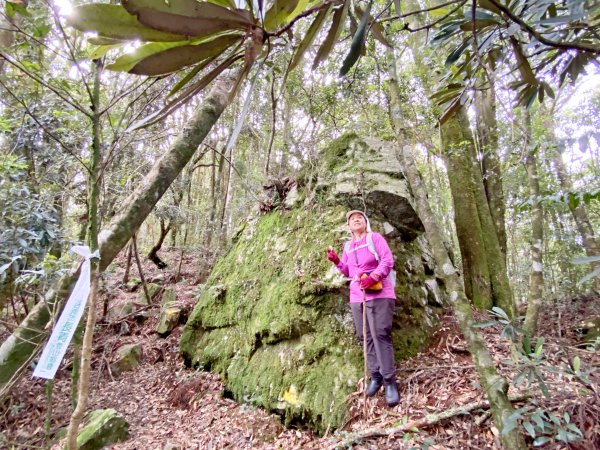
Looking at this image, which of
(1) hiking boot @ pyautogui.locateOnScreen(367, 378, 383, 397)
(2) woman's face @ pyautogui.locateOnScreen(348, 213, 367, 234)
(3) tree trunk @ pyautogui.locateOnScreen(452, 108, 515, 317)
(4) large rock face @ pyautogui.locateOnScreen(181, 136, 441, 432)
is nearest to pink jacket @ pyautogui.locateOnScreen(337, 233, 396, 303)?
(2) woman's face @ pyautogui.locateOnScreen(348, 213, 367, 234)

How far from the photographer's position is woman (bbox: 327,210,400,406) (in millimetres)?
2797

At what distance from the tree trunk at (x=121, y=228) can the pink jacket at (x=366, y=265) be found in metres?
1.79

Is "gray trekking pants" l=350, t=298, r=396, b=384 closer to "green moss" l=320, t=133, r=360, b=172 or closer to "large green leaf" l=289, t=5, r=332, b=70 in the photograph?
"green moss" l=320, t=133, r=360, b=172

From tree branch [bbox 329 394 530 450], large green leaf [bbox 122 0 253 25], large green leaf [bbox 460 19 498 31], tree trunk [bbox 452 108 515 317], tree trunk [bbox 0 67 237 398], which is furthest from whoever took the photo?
tree trunk [bbox 452 108 515 317]

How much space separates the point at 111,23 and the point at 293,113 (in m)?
8.20

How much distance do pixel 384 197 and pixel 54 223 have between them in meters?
4.12

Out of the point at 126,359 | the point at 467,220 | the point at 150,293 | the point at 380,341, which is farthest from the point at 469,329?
the point at 150,293

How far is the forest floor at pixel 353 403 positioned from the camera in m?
2.06

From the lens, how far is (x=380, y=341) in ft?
9.34

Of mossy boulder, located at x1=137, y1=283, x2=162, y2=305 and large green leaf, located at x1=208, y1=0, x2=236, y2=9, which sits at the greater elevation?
large green leaf, located at x1=208, y1=0, x2=236, y2=9

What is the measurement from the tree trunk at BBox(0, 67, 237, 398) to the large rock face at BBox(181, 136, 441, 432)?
1983mm

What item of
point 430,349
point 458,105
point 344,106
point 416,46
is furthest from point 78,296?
point 344,106

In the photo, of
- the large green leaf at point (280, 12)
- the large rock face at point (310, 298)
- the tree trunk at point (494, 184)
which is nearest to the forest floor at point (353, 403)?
the large rock face at point (310, 298)

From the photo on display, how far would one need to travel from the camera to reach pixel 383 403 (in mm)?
2744
